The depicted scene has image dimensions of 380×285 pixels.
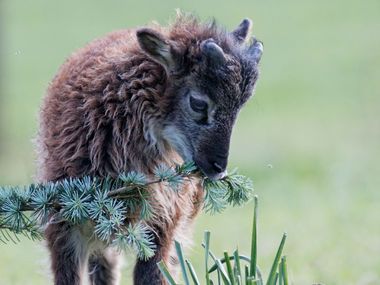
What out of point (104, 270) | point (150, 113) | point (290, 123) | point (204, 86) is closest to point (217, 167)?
point (204, 86)

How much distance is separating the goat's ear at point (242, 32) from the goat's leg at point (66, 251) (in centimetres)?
175

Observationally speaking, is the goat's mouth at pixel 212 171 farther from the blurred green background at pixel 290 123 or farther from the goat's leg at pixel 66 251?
the blurred green background at pixel 290 123

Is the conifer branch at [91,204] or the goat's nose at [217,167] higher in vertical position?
the goat's nose at [217,167]

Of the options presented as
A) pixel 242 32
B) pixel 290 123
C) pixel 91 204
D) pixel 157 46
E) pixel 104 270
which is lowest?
pixel 91 204

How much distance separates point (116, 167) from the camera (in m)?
7.36

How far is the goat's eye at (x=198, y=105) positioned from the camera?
7070 millimetres

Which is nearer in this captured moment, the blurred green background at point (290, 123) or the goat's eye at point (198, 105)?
the goat's eye at point (198, 105)

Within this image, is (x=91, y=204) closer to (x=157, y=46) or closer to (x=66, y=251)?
(x=66, y=251)

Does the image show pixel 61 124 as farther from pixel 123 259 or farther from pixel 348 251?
pixel 348 251

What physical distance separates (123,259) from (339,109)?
48.5 feet

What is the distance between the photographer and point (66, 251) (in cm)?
750

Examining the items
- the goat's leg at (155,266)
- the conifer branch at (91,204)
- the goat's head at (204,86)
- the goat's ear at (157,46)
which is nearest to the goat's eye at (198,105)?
the goat's head at (204,86)

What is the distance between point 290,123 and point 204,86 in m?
15.8

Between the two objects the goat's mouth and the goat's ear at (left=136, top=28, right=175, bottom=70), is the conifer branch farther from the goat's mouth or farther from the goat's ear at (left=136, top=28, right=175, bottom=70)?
the goat's ear at (left=136, top=28, right=175, bottom=70)
